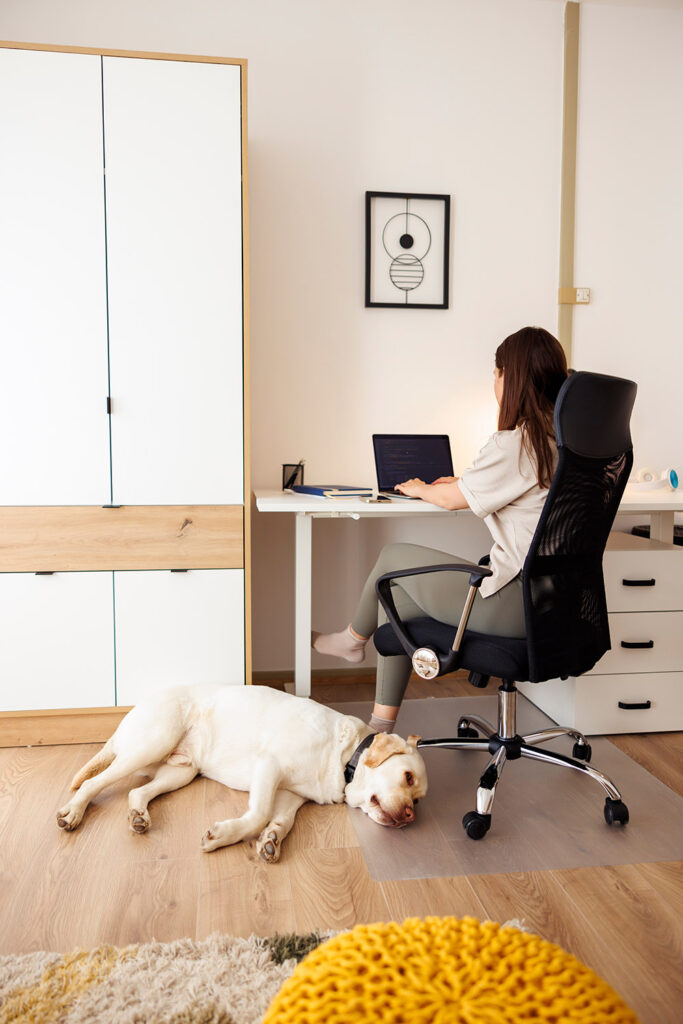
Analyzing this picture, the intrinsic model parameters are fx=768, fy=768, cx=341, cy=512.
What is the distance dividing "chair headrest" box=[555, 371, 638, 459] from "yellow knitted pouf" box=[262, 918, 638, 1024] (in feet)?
3.65

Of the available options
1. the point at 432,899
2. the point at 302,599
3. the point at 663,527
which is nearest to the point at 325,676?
the point at 302,599

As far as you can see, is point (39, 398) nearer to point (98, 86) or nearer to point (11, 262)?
point (11, 262)

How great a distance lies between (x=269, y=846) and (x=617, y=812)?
906mm

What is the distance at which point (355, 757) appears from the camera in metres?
2.07

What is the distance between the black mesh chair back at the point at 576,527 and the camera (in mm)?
1809

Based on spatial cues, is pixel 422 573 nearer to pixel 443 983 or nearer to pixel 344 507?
pixel 344 507

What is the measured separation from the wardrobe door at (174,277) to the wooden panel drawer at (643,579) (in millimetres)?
1328

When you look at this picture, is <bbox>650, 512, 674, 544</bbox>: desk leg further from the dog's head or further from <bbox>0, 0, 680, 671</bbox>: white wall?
the dog's head

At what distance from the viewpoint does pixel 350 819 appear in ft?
6.77

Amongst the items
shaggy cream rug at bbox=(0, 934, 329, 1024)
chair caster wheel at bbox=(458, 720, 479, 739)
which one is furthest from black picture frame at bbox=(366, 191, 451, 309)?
shaggy cream rug at bbox=(0, 934, 329, 1024)

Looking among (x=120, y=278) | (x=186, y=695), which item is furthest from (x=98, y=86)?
(x=186, y=695)

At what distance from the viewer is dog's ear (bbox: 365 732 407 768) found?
77.7 inches

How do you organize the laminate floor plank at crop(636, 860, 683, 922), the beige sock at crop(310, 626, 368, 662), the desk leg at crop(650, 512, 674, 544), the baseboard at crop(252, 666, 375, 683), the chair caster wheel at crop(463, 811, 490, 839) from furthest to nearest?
the baseboard at crop(252, 666, 375, 683) → the desk leg at crop(650, 512, 674, 544) → the beige sock at crop(310, 626, 368, 662) → the chair caster wheel at crop(463, 811, 490, 839) → the laminate floor plank at crop(636, 860, 683, 922)

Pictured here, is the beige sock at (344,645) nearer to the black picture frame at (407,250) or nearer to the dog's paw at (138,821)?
the dog's paw at (138,821)
